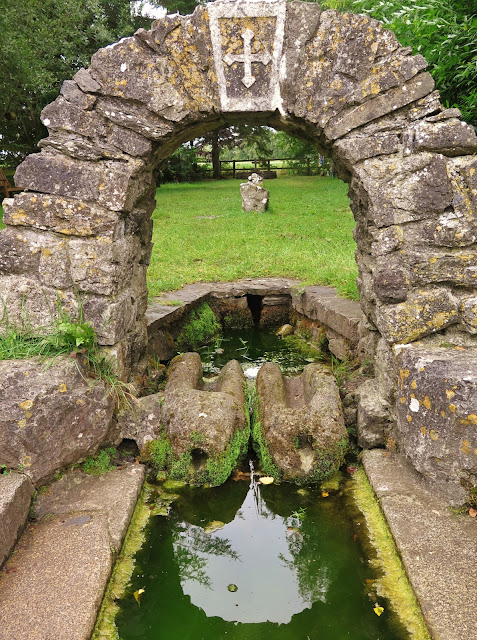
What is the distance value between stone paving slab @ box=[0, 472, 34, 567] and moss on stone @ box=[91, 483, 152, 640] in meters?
0.52

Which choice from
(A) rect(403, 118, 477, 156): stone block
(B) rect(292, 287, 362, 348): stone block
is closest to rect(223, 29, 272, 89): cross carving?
(A) rect(403, 118, 477, 156): stone block

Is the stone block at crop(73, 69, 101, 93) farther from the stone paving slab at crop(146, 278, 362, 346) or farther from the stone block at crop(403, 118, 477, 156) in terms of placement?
the stone paving slab at crop(146, 278, 362, 346)

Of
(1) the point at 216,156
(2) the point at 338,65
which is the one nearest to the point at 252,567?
(2) the point at 338,65

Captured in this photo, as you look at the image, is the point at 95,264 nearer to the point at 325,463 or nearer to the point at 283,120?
the point at 283,120

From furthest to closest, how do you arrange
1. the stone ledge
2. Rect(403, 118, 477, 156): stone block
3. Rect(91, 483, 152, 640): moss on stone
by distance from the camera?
the stone ledge, Rect(403, 118, 477, 156): stone block, Rect(91, 483, 152, 640): moss on stone

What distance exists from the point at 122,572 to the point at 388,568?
1.30 meters

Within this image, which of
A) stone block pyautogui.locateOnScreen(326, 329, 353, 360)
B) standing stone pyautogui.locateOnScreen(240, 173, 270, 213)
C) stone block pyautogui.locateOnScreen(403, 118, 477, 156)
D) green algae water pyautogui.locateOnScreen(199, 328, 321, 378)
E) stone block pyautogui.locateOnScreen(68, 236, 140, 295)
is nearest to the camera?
stone block pyautogui.locateOnScreen(403, 118, 477, 156)

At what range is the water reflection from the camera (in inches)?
93.4

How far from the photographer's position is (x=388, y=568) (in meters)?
2.51

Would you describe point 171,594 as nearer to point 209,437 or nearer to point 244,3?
point 209,437

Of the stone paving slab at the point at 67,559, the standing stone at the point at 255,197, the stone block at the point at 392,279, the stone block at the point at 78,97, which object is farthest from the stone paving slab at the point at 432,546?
the standing stone at the point at 255,197

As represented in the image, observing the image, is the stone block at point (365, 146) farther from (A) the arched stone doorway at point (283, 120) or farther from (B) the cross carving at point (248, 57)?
(B) the cross carving at point (248, 57)

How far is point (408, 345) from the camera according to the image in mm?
3236

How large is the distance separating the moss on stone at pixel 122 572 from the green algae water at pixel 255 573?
0.04 metres
